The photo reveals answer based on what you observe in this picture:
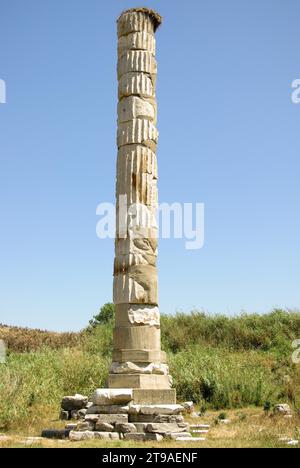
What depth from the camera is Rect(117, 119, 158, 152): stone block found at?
1305cm

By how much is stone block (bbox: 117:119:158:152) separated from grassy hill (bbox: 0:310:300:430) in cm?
655

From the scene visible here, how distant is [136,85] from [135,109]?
612 millimetres

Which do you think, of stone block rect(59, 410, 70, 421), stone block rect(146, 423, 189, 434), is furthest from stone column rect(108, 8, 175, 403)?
stone block rect(59, 410, 70, 421)

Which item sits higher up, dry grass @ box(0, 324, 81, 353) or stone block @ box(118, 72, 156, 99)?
stone block @ box(118, 72, 156, 99)

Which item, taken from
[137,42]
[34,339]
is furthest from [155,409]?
[34,339]

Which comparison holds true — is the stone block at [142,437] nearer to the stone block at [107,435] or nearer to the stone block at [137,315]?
the stone block at [107,435]

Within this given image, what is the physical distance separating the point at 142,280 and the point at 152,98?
4.41 metres

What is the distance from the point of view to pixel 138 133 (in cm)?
1306

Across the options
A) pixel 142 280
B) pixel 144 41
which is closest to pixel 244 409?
pixel 142 280

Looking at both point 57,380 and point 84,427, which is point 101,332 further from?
point 84,427

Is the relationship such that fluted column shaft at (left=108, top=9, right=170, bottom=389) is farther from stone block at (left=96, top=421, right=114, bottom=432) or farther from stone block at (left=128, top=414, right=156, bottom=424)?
stone block at (left=96, top=421, right=114, bottom=432)

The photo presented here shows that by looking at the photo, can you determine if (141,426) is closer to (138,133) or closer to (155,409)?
(155,409)
